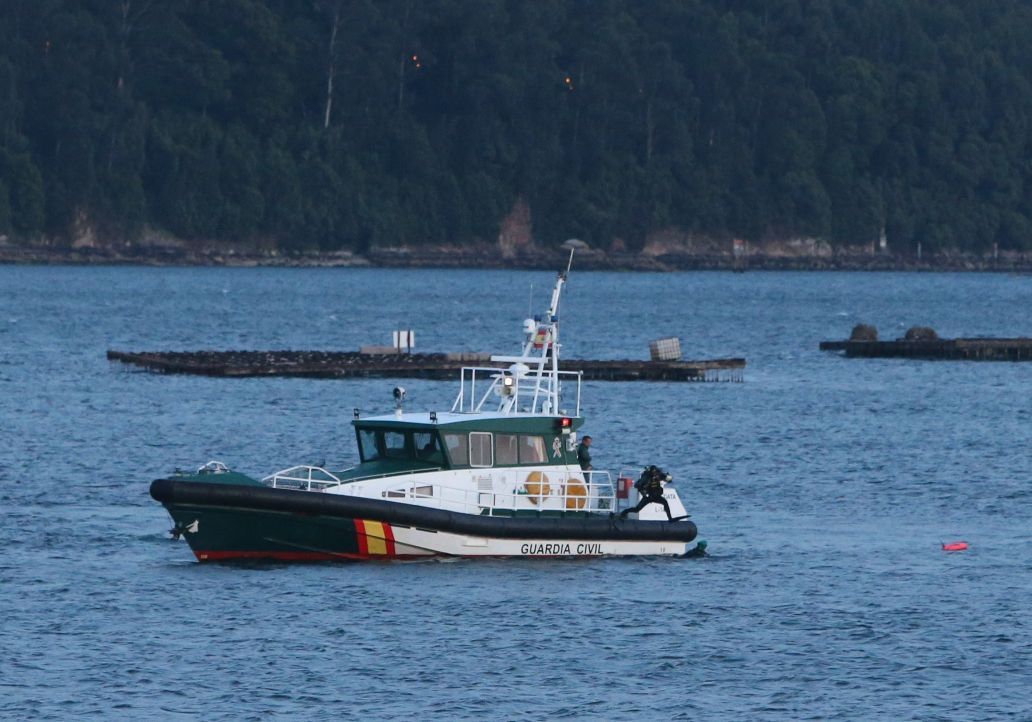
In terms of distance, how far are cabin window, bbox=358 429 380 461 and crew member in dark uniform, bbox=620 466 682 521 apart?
473 centimetres

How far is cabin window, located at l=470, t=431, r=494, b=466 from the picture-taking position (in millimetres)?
37219

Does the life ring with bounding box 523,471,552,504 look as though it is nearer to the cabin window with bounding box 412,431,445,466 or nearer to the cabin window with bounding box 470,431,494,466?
the cabin window with bounding box 470,431,494,466

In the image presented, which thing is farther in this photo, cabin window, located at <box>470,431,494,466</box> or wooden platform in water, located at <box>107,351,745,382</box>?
wooden platform in water, located at <box>107,351,745,382</box>

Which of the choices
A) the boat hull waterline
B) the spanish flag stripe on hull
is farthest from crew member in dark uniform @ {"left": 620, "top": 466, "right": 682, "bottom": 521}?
the spanish flag stripe on hull

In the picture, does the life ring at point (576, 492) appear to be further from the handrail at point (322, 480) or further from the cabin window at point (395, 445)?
the cabin window at point (395, 445)

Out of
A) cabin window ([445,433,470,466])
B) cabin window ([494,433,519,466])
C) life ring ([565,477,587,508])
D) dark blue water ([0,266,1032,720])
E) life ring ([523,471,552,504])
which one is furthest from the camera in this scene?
life ring ([565,477,587,508])

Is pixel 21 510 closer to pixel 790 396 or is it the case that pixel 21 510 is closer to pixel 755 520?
pixel 755 520

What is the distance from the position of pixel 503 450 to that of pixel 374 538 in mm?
2952

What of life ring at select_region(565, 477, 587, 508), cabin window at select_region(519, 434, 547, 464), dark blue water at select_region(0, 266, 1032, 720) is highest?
cabin window at select_region(519, 434, 547, 464)

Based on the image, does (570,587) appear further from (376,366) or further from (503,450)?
(376,366)

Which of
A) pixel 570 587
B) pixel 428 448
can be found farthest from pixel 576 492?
pixel 428 448

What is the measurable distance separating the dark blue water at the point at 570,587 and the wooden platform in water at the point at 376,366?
214cm

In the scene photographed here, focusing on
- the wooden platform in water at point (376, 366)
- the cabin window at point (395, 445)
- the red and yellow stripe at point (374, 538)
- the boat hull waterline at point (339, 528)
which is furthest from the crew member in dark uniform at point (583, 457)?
the wooden platform in water at point (376, 366)

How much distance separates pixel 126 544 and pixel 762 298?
148 meters
